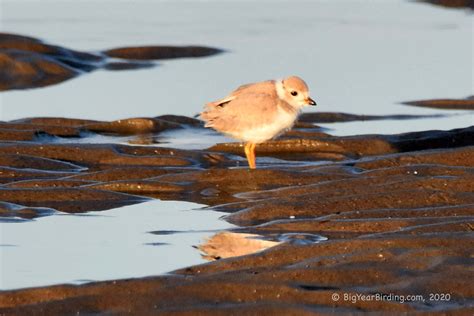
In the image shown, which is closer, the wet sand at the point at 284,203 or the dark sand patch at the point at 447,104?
the wet sand at the point at 284,203

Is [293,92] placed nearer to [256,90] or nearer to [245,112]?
[256,90]

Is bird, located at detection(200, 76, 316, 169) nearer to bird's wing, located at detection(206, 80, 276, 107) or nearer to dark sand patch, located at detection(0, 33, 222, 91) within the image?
bird's wing, located at detection(206, 80, 276, 107)

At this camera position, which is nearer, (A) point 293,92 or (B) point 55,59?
(A) point 293,92

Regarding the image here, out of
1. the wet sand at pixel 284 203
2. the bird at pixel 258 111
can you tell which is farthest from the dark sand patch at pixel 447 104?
the bird at pixel 258 111

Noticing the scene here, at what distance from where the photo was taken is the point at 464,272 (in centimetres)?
708

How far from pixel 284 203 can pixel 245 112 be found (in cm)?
157

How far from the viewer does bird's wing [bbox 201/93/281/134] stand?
10.5 m

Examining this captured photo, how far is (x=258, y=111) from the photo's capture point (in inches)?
412

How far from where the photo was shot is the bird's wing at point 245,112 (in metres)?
10.5

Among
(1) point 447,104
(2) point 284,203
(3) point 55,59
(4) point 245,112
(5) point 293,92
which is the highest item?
(5) point 293,92

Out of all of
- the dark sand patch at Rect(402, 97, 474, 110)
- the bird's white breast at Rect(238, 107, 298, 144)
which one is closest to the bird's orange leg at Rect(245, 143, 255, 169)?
the bird's white breast at Rect(238, 107, 298, 144)

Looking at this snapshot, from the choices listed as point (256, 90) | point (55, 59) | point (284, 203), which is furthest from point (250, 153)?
point (55, 59)

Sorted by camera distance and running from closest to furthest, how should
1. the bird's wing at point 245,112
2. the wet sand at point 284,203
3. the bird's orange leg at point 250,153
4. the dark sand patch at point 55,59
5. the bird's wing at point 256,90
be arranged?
1. the wet sand at point 284,203
2. the bird's wing at point 245,112
3. the bird's wing at point 256,90
4. the bird's orange leg at point 250,153
5. the dark sand patch at point 55,59

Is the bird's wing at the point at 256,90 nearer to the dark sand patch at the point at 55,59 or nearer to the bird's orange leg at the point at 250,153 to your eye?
the bird's orange leg at the point at 250,153
